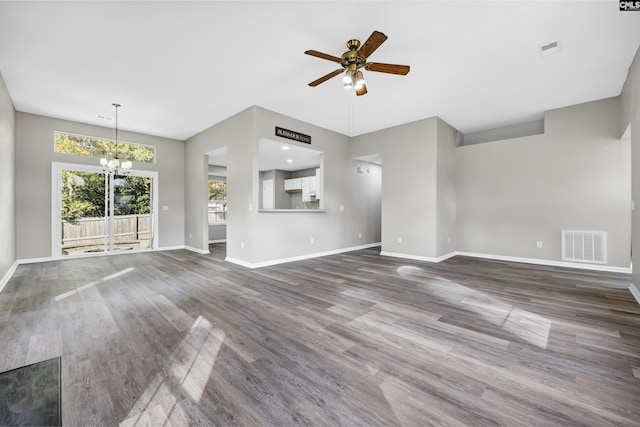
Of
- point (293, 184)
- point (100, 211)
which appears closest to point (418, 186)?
point (293, 184)

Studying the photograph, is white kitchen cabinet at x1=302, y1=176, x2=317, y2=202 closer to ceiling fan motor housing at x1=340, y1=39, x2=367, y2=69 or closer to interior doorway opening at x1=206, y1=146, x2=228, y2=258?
interior doorway opening at x1=206, y1=146, x2=228, y2=258

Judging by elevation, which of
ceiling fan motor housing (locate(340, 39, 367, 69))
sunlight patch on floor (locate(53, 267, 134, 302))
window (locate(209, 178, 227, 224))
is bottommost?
sunlight patch on floor (locate(53, 267, 134, 302))

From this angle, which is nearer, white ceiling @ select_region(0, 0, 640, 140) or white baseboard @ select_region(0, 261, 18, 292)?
white ceiling @ select_region(0, 0, 640, 140)

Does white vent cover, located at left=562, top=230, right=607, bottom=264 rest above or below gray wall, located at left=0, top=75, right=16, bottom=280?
below

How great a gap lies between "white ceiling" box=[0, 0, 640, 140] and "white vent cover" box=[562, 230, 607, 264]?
7.67 ft

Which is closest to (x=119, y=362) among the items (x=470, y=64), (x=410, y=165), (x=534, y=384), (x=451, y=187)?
(x=534, y=384)

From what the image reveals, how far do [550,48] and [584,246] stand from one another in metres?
3.60

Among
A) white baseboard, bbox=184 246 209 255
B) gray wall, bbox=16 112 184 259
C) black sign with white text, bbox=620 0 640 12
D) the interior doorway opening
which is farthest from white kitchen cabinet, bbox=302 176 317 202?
black sign with white text, bbox=620 0 640 12

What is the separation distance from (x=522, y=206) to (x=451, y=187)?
1362 millimetres

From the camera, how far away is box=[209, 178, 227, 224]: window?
8.91 meters

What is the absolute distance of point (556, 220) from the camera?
197 inches

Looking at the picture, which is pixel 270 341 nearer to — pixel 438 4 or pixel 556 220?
pixel 438 4

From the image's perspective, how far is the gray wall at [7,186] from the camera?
382 cm

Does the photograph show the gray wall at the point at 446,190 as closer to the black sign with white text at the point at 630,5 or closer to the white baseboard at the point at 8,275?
the black sign with white text at the point at 630,5
